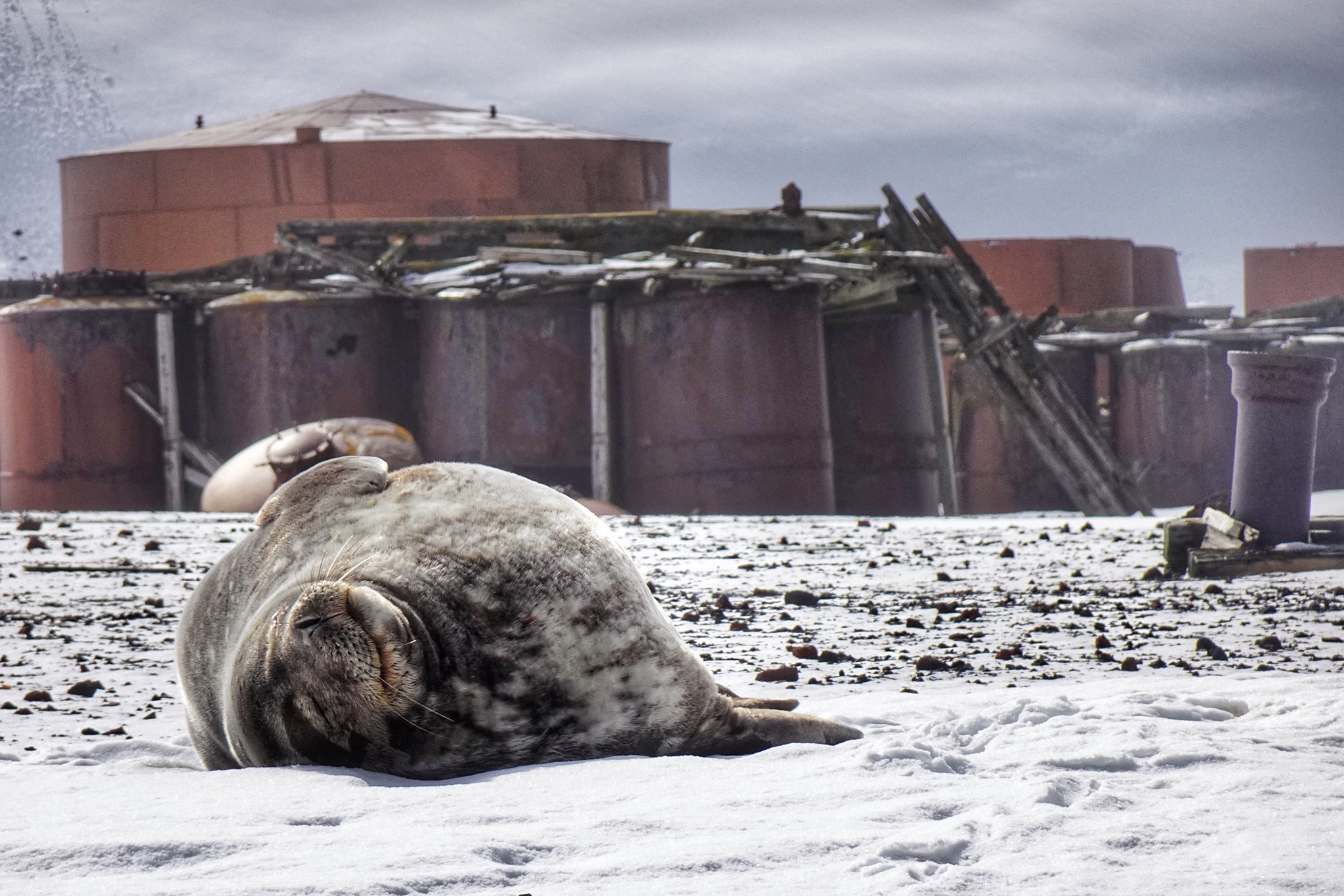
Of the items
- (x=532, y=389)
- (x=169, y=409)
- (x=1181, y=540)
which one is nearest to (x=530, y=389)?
(x=532, y=389)

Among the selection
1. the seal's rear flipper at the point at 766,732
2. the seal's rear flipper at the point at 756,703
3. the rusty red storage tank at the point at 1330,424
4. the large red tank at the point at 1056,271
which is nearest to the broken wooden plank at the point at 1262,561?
the seal's rear flipper at the point at 756,703

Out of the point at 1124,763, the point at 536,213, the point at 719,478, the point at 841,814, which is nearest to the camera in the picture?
the point at 841,814

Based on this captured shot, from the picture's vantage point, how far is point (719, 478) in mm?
13734

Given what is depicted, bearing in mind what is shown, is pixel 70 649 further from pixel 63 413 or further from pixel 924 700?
pixel 63 413

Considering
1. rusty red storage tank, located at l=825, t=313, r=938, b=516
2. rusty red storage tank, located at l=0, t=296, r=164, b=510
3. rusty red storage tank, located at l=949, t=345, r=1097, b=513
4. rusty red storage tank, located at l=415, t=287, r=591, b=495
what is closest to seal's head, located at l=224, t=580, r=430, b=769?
rusty red storage tank, located at l=415, t=287, r=591, b=495

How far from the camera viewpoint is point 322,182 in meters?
20.8

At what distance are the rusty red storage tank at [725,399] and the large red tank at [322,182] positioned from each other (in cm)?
754

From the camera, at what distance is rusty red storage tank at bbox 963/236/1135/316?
27391mm

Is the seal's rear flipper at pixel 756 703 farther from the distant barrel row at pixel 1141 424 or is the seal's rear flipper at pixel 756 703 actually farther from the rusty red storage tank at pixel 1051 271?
the rusty red storage tank at pixel 1051 271

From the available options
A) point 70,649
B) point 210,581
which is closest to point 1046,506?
point 70,649

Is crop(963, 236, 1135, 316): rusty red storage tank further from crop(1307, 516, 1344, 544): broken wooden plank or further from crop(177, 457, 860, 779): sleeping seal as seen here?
crop(177, 457, 860, 779): sleeping seal

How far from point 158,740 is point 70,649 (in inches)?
73.6

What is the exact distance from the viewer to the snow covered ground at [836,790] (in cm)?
209

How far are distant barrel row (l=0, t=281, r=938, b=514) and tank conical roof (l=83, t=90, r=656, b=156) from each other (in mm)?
6202
